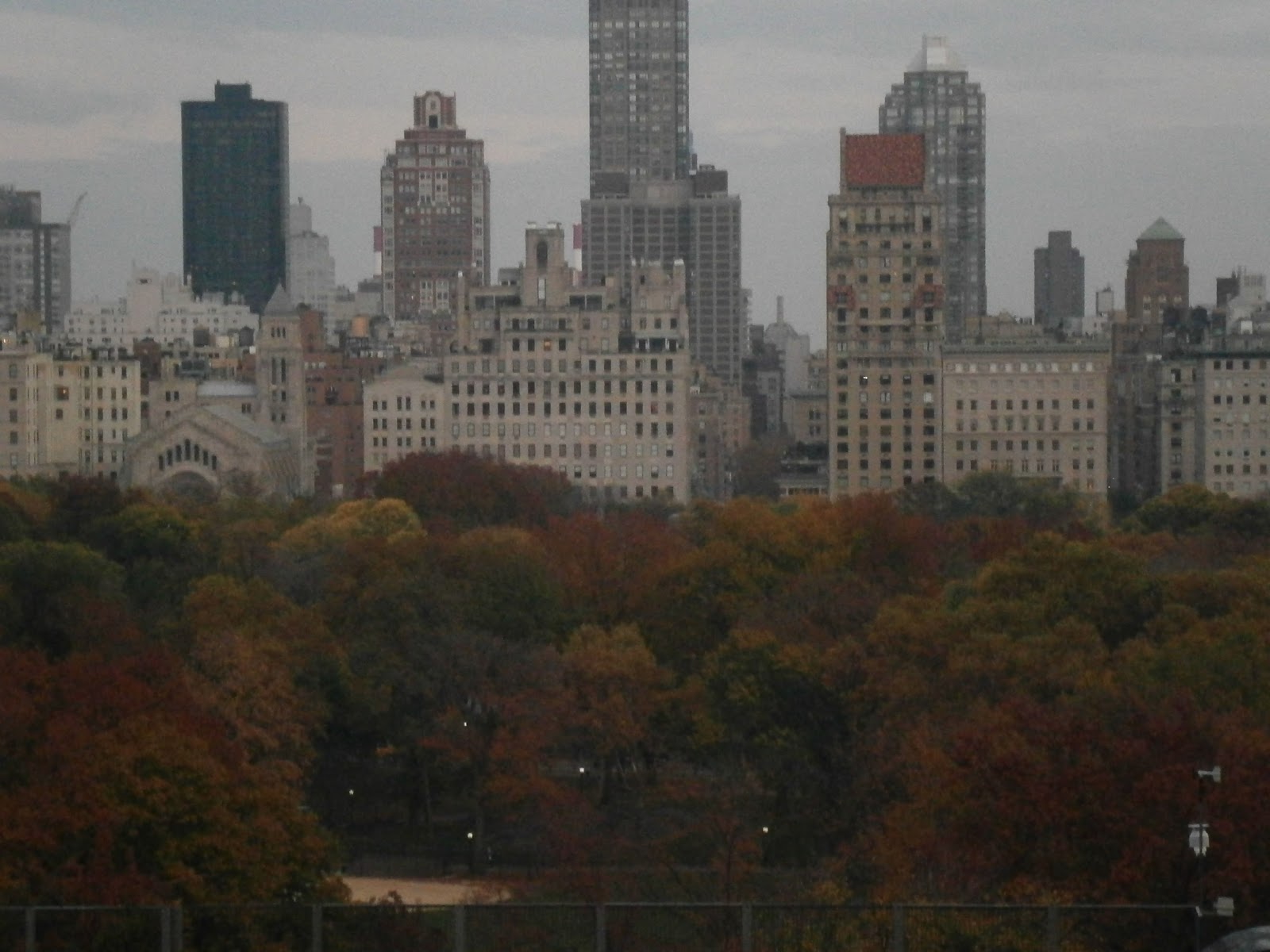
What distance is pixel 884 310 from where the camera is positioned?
184m

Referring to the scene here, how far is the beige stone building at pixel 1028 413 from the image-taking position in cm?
18512

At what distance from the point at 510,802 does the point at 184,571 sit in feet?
105

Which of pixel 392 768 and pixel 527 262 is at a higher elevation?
pixel 527 262

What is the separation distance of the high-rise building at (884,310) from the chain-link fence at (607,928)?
130 m

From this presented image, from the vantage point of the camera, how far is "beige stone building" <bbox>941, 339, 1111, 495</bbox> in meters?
185

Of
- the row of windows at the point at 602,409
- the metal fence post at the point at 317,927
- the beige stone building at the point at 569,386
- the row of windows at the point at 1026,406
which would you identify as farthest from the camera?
the row of windows at the point at 602,409

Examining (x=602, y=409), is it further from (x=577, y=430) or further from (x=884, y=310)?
(x=884, y=310)

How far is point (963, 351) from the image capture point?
618 feet

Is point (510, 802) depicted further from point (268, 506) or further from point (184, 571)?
point (268, 506)

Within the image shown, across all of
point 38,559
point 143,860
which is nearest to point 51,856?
point 143,860

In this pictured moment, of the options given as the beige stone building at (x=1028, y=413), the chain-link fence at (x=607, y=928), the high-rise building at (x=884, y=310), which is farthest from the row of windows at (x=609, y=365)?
the chain-link fence at (x=607, y=928)

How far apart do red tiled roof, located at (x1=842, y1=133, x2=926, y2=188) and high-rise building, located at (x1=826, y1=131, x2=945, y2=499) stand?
4 cm

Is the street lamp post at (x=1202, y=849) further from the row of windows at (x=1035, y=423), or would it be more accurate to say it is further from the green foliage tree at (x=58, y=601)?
the row of windows at (x=1035, y=423)

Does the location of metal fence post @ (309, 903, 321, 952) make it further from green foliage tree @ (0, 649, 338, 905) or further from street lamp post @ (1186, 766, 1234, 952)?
street lamp post @ (1186, 766, 1234, 952)
